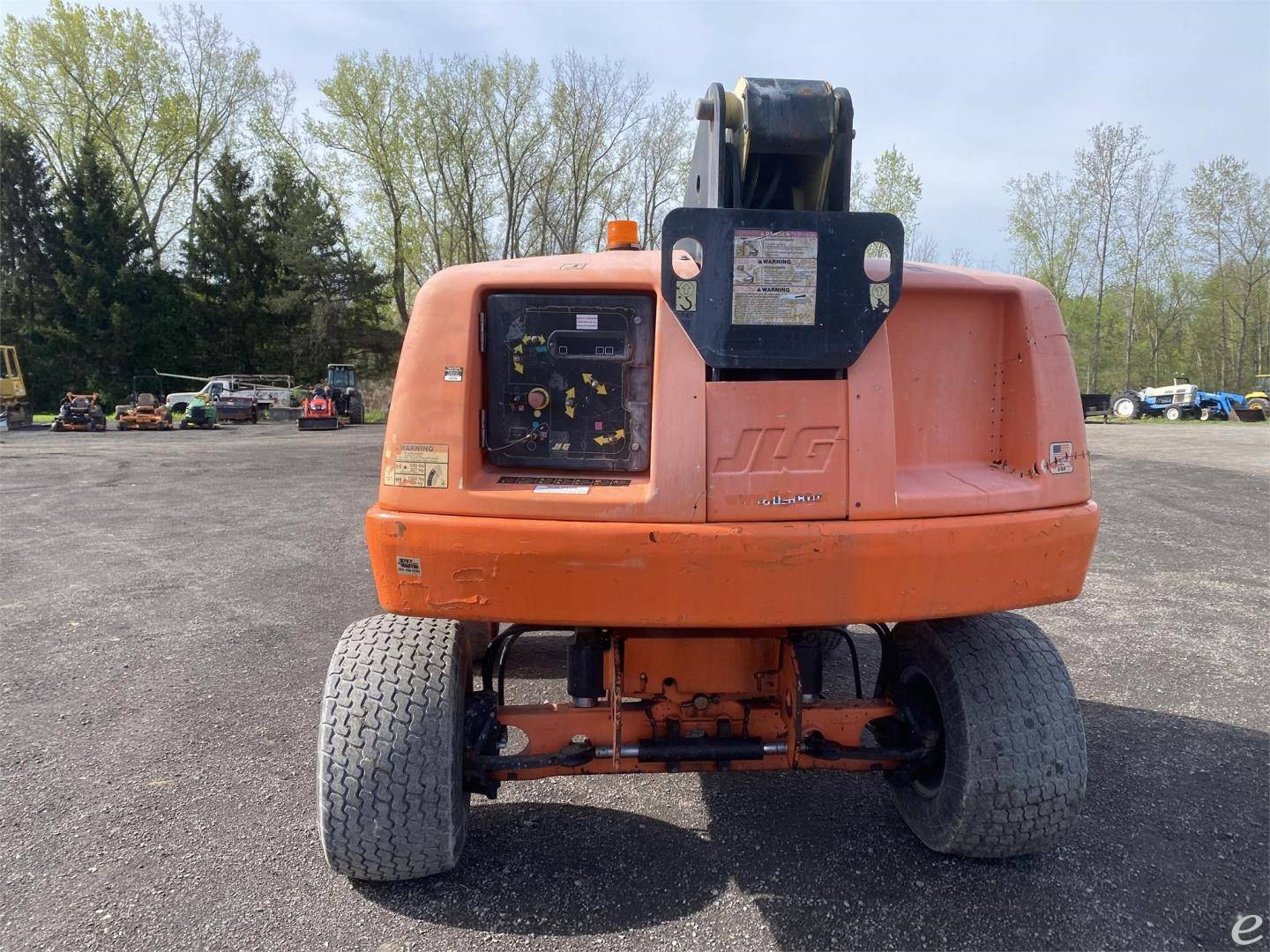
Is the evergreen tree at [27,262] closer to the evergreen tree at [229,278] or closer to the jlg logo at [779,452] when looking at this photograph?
the evergreen tree at [229,278]

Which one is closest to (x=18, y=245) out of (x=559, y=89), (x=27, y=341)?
(x=27, y=341)

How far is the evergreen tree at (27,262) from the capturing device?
39906 mm

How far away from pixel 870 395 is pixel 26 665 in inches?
195

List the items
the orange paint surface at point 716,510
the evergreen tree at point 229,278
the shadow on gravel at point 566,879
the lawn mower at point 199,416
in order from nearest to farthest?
the orange paint surface at point 716,510 → the shadow on gravel at point 566,879 → the lawn mower at point 199,416 → the evergreen tree at point 229,278

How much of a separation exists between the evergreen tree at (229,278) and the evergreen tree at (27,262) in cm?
612

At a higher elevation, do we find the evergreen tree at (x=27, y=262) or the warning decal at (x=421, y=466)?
the evergreen tree at (x=27, y=262)

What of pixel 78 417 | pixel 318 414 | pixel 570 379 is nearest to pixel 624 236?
pixel 570 379

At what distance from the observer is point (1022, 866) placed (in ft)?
9.05

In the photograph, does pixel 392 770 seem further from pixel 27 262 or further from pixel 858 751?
pixel 27 262

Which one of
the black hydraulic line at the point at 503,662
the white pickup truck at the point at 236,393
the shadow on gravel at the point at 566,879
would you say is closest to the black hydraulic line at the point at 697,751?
the shadow on gravel at the point at 566,879

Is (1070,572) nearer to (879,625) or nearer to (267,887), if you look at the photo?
(879,625)

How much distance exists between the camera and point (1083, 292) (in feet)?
167

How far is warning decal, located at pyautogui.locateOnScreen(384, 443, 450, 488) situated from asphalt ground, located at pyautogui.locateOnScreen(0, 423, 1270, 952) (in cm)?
132

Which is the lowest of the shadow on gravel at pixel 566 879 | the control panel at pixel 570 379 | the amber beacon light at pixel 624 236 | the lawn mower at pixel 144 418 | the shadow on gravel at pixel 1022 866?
the shadow on gravel at pixel 566 879
